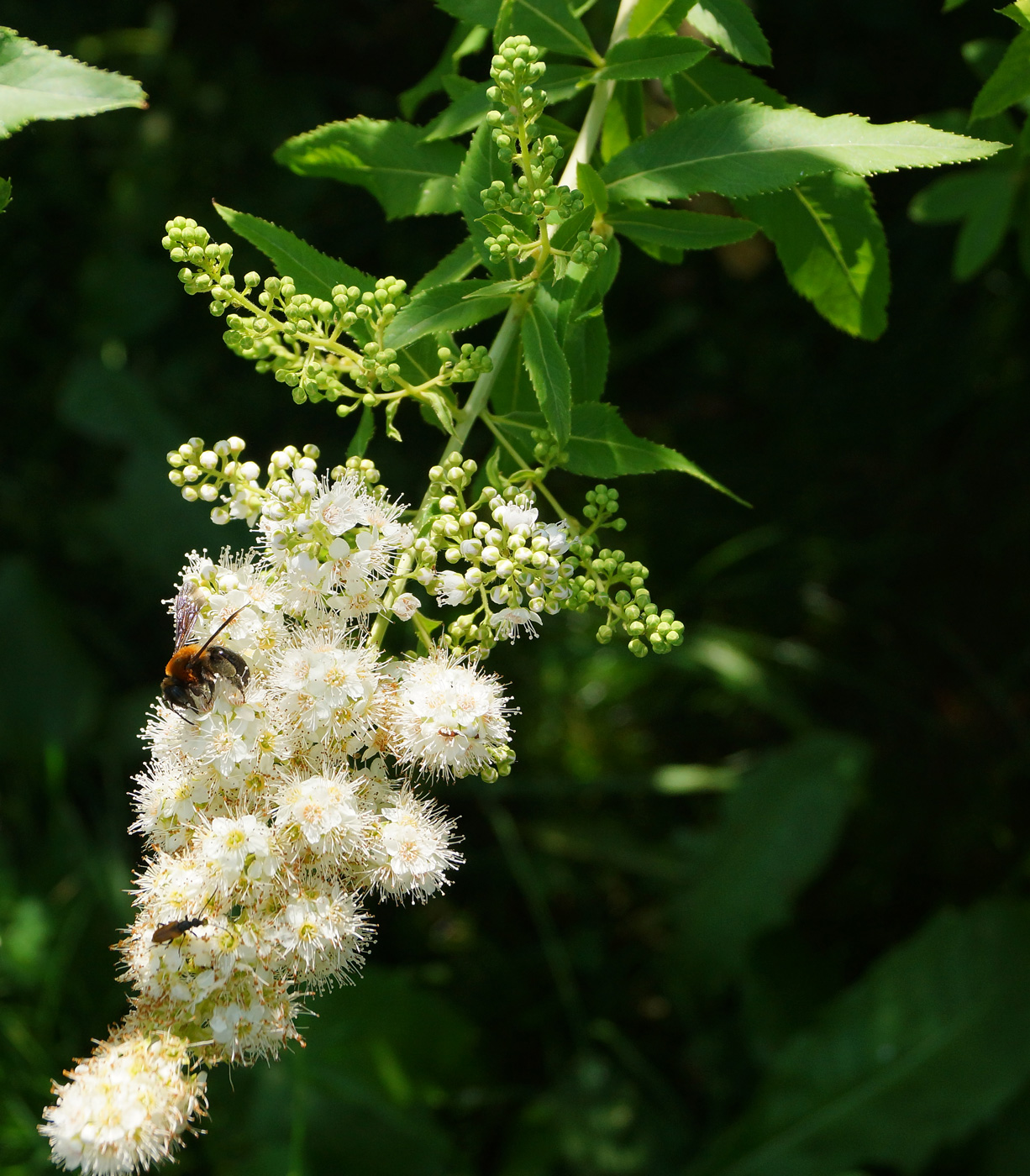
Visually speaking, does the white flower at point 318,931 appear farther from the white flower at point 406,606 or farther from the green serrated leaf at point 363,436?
the green serrated leaf at point 363,436

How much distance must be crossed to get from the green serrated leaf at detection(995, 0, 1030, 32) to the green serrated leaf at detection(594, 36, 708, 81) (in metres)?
0.37

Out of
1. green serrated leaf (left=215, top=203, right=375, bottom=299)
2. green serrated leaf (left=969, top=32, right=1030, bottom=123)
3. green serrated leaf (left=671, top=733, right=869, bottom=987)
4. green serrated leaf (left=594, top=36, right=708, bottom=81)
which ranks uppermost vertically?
green serrated leaf (left=594, top=36, right=708, bottom=81)

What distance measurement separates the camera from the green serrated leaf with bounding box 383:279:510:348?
129 centimetres

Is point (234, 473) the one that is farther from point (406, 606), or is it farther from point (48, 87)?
point (48, 87)

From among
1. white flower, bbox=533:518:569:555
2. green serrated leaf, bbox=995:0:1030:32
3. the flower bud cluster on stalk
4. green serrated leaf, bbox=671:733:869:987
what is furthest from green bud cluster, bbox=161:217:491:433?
green serrated leaf, bbox=671:733:869:987

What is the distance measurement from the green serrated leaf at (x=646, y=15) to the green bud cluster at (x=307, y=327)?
0.56 meters

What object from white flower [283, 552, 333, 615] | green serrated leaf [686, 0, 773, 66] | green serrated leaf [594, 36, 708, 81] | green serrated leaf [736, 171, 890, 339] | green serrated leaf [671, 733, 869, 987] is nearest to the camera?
white flower [283, 552, 333, 615]

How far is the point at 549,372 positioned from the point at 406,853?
0.64 metres

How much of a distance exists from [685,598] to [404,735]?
8.25 feet

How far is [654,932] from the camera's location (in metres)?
3.60

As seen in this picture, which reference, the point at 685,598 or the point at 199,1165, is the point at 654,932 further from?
the point at 199,1165

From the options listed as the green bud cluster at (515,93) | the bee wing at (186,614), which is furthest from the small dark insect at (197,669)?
the green bud cluster at (515,93)

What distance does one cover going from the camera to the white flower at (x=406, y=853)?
4.11 feet

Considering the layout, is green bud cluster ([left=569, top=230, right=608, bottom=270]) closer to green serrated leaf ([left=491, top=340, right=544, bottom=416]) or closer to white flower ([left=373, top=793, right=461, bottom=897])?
green serrated leaf ([left=491, top=340, right=544, bottom=416])
